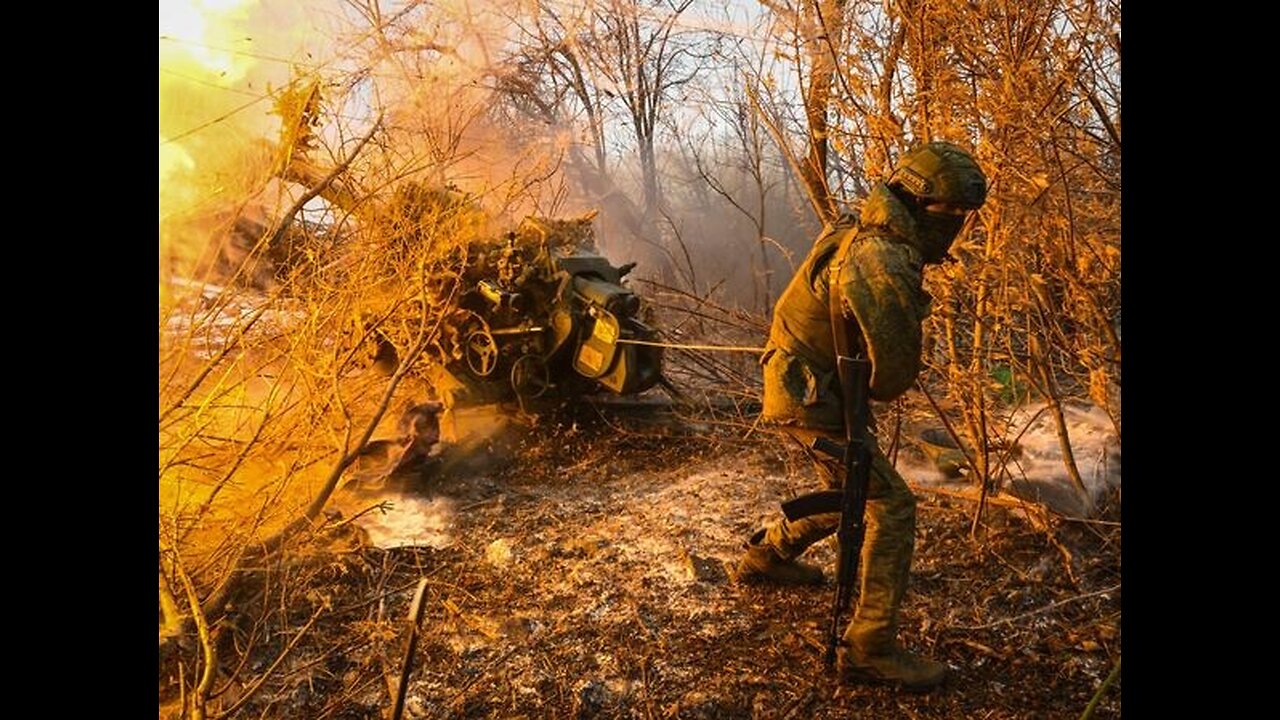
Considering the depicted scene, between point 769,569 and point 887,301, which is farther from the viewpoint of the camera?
point 769,569

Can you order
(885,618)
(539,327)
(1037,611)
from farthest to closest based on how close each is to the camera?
(539,327) → (1037,611) → (885,618)

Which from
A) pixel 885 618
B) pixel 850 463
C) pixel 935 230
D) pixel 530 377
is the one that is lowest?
pixel 885 618

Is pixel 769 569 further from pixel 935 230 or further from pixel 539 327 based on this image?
pixel 539 327

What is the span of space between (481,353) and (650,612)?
3.26 metres

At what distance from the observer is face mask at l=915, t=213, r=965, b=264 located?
2998 millimetres

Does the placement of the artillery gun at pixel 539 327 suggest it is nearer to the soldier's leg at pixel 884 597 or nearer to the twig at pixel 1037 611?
the soldier's leg at pixel 884 597

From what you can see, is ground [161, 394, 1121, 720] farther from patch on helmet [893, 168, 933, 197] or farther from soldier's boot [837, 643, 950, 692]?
patch on helmet [893, 168, 933, 197]

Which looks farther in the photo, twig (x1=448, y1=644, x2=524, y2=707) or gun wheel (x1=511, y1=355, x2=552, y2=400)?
gun wheel (x1=511, y1=355, x2=552, y2=400)

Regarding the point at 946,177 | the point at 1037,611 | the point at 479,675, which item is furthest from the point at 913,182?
the point at 479,675

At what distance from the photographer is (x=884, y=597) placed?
9.72 feet

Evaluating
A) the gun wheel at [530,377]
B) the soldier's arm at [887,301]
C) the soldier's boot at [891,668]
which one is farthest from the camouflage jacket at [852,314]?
the gun wheel at [530,377]

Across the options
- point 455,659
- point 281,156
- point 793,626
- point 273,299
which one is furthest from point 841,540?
point 281,156

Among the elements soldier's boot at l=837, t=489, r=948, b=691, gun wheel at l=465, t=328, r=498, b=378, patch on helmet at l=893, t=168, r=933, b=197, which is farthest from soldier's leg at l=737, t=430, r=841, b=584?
gun wheel at l=465, t=328, r=498, b=378

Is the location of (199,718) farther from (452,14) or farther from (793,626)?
(452,14)
